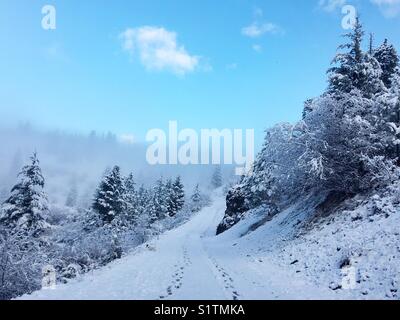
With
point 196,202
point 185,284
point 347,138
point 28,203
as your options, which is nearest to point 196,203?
point 196,202

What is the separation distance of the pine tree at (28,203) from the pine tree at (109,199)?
627 inches

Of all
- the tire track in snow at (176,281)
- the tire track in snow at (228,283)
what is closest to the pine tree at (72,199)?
the tire track in snow at (176,281)

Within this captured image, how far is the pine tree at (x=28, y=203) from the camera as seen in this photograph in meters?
27.6

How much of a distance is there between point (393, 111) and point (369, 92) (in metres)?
3.08

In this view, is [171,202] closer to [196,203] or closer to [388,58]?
[196,203]

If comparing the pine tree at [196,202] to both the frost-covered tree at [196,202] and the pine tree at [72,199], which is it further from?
the pine tree at [72,199]

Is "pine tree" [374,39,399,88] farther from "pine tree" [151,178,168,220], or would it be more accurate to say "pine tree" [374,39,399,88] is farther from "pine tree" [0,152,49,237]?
"pine tree" [151,178,168,220]

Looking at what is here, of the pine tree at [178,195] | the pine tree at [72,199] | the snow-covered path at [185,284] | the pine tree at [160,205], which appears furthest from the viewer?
the pine tree at [72,199]

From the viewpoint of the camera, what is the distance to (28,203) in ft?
92.6

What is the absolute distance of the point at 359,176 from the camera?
23.6 m

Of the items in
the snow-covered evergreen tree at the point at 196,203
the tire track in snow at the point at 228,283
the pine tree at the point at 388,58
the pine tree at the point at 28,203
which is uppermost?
the pine tree at the point at 388,58

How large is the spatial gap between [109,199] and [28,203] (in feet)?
56.0
